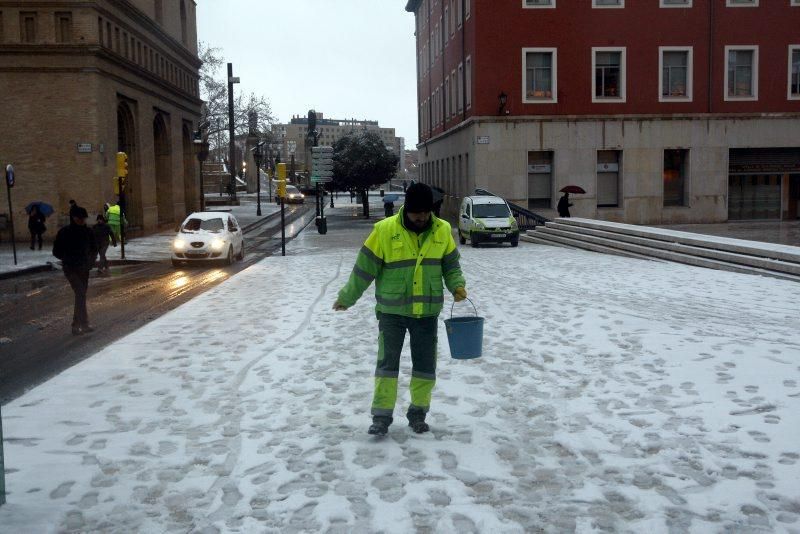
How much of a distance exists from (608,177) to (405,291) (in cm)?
3153

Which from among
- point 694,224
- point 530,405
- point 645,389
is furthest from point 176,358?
point 694,224

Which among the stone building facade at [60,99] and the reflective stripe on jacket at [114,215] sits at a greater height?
the stone building facade at [60,99]

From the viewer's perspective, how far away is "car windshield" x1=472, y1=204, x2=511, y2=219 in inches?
1078

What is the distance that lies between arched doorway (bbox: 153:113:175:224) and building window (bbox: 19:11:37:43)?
11.2m

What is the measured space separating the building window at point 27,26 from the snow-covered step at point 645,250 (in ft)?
64.3

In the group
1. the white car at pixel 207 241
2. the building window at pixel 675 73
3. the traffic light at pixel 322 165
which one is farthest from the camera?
the building window at pixel 675 73

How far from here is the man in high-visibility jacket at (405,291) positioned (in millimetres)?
5941

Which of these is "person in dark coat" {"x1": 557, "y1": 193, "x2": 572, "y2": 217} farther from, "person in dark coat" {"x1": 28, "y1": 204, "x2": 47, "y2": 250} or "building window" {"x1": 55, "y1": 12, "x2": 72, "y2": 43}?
"building window" {"x1": 55, "y1": 12, "x2": 72, "y2": 43}

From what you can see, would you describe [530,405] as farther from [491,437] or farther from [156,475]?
[156,475]

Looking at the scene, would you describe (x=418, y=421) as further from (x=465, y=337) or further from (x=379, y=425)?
(x=465, y=337)

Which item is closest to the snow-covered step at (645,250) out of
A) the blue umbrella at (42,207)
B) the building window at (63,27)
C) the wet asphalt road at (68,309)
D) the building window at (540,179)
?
the building window at (540,179)

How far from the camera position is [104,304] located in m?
14.7

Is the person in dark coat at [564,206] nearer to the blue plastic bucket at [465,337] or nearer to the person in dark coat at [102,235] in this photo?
the person in dark coat at [102,235]

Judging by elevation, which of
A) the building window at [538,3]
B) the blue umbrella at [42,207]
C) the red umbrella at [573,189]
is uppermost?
the building window at [538,3]
